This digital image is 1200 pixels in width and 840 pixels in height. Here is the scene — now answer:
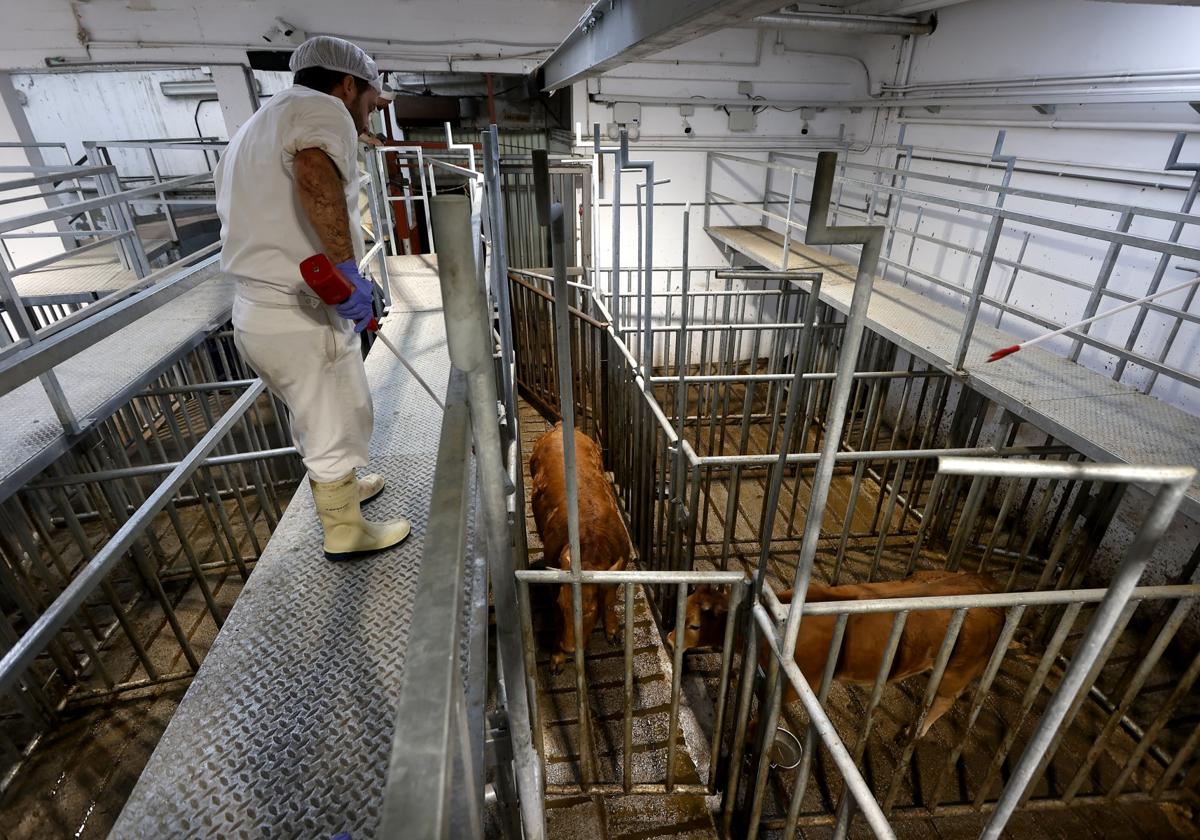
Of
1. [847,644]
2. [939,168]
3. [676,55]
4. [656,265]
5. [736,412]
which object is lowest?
[736,412]

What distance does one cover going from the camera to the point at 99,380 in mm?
3598

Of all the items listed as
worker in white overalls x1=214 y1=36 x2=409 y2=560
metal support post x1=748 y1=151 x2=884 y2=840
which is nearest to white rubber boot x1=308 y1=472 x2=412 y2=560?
worker in white overalls x1=214 y1=36 x2=409 y2=560

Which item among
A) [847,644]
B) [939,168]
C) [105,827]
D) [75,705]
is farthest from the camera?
[939,168]

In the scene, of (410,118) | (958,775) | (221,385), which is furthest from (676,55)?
(958,775)

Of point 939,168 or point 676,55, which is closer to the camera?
point 939,168

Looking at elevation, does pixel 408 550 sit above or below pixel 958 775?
above

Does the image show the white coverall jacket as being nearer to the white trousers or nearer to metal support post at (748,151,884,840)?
the white trousers

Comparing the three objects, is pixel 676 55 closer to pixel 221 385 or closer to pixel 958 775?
pixel 221 385

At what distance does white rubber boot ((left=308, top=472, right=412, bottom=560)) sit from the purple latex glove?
579 millimetres

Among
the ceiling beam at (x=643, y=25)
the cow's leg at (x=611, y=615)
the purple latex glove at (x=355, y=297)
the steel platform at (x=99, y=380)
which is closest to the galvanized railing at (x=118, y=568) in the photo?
the steel platform at (x=99, y=380)

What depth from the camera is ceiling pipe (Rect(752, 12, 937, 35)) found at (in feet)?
20.7

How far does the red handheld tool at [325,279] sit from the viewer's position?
5.83 feet

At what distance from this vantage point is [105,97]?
9922 millimetres

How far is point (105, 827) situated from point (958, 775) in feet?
13.9
